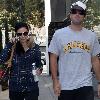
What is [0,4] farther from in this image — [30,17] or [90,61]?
[90,61]

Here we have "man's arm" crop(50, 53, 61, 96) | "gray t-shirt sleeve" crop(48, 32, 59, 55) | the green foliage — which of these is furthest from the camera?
the green foliage

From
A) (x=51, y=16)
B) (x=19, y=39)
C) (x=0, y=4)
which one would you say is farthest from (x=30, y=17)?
(x=19, y=39)

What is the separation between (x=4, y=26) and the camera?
3153 centimetres

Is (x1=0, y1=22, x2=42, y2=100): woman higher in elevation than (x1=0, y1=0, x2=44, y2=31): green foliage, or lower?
lower

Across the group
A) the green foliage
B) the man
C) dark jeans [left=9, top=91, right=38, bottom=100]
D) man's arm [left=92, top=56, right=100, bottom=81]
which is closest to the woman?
dark jeans [left=9, top=91, right=38, bottom=100]

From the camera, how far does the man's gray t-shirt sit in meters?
5.33

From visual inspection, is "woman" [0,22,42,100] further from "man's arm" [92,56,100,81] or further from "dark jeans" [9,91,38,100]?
"man's arm" [92,56,100,81]

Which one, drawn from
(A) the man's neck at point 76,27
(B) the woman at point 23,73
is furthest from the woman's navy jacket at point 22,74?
(A) the man's neck at point 76,27

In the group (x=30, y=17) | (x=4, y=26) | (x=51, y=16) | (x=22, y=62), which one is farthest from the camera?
(x=30, y=17)

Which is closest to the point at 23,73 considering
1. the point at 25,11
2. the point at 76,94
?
the point at 76,94

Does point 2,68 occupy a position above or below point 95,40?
below

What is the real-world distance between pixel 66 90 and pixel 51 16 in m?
13.9

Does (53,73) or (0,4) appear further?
(0,4)

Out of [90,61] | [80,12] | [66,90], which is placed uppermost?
[80,12]
